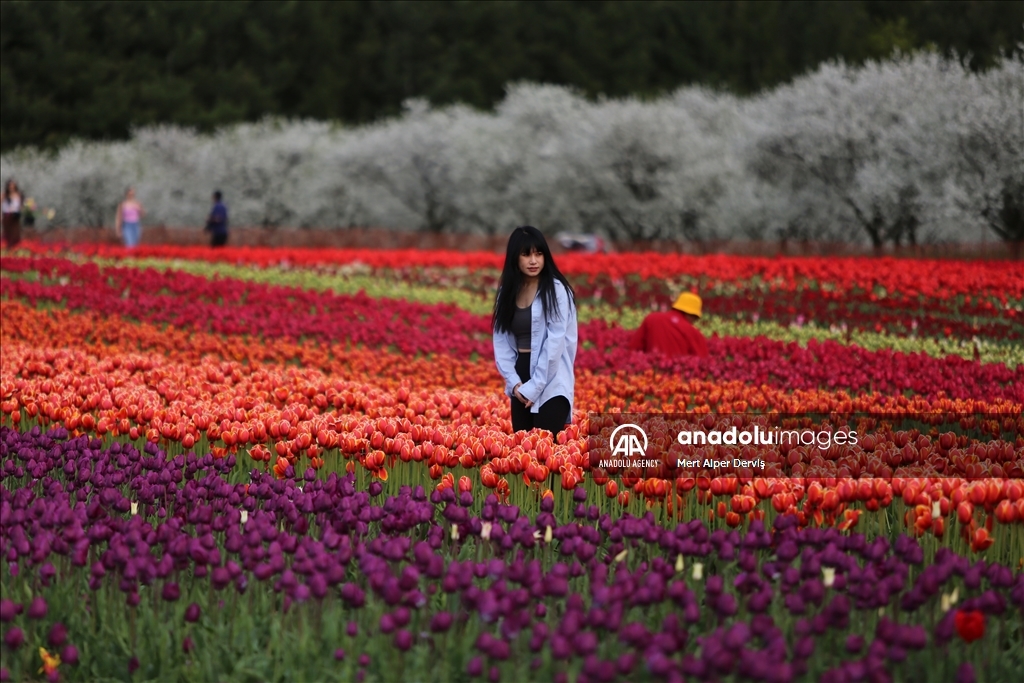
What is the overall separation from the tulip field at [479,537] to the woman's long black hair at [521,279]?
754mm

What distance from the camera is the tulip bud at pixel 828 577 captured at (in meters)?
4.45

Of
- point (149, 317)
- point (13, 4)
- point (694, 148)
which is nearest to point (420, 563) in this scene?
point (149, 317)

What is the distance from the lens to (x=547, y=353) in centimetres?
734

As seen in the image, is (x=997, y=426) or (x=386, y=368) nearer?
(x=997, y=426)

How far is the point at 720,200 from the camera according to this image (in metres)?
39.6

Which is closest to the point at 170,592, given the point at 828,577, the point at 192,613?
the point at 192,613

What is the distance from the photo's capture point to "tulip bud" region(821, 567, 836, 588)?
4.45 metres

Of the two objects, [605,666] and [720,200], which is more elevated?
[720,200]

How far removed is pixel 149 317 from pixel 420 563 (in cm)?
1205

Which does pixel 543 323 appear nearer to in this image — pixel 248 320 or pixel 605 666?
pixel 605 666

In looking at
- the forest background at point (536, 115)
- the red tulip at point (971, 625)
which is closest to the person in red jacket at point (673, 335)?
the red tulip at point (971, 625)

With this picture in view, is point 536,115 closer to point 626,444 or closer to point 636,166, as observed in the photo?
point 636,166

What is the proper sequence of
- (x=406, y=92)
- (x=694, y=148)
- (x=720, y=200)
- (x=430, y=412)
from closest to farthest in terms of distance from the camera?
(x=430, y=412) → (x=720, y=200) → (x=694, y=148) → (x=406, y=92)

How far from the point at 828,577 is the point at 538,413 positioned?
11.0 ft
